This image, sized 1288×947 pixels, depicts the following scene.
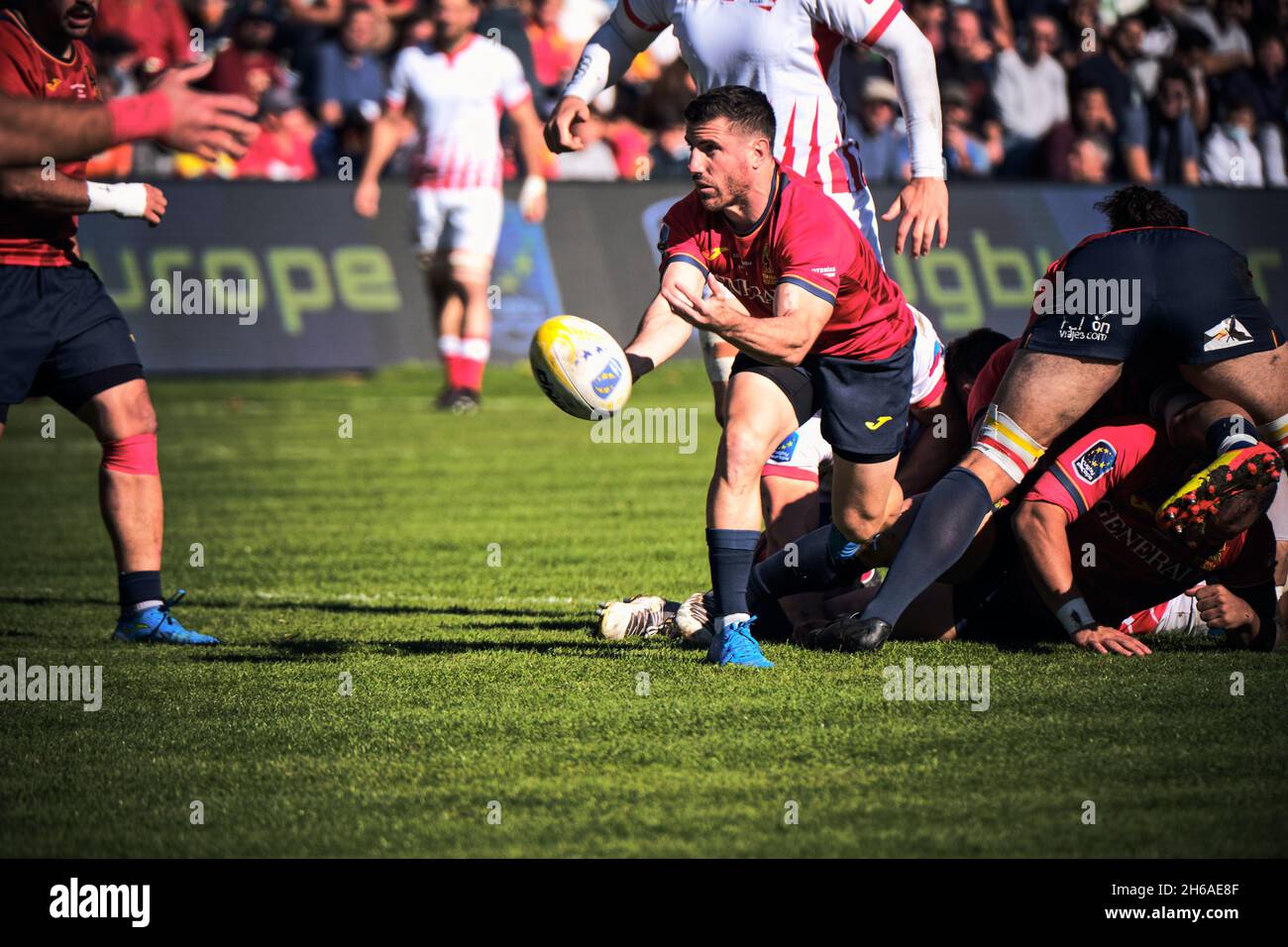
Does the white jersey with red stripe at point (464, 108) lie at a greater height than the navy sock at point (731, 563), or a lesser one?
greater

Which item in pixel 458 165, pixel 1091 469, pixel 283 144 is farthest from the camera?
pixel 283 144

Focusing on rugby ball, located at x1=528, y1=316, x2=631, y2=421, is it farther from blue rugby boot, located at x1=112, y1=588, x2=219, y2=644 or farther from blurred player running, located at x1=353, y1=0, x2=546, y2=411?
blurred player running, located at x1=353, y1=0, x2=546, y2=411

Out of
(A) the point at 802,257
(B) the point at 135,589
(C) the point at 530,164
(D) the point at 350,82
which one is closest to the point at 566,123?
(A) the point at 802,257

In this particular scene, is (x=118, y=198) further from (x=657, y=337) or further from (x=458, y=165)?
(x=458, y=165)

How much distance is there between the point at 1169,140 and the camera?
63.7 feet

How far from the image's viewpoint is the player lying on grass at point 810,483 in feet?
21.5

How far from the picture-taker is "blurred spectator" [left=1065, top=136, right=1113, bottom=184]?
18938mm

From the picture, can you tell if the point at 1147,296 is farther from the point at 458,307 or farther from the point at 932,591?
the point at 458,307

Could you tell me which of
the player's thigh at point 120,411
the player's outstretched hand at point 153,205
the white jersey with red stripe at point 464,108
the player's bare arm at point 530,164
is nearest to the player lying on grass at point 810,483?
the player's thigh at point 120,411

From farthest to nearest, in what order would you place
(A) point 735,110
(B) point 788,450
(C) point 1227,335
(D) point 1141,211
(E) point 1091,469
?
(B) point 788,450 < (D) point 1141,211 < (E) point 1091,469 < (C) point 1227,335 < (A) point 735,110

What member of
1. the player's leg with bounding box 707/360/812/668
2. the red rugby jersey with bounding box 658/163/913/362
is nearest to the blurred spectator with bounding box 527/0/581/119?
the red rugby jersey with bounding box 658/163/913/362

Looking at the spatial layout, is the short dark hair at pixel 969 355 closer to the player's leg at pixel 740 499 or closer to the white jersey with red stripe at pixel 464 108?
the player's leg at pixel 740 499

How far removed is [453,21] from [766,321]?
35.5ft

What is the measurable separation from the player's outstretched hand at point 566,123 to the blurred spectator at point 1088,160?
42.9ft
